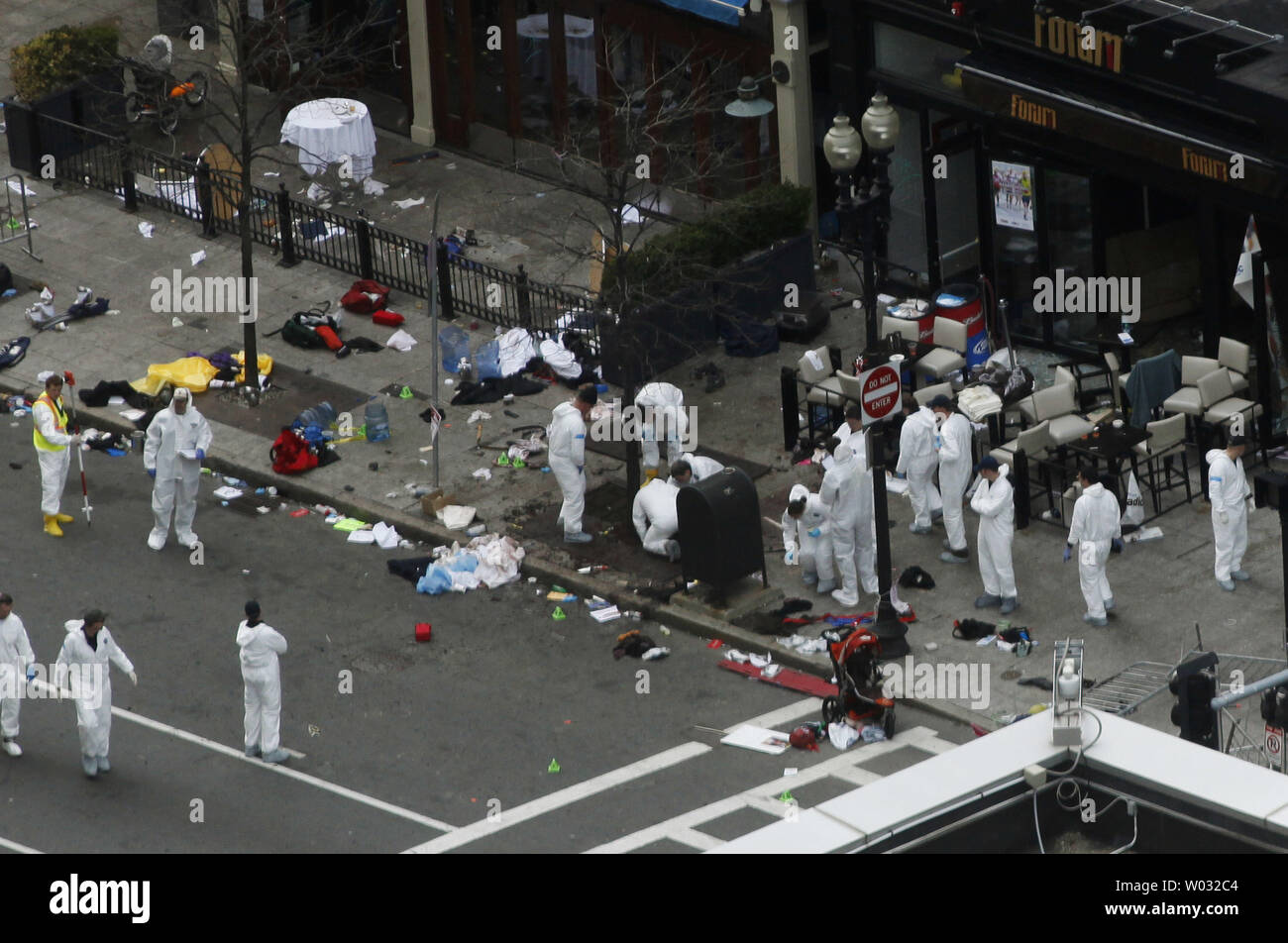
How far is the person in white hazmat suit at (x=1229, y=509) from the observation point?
20.7 metres

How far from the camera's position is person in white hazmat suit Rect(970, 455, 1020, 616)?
20.7 meters

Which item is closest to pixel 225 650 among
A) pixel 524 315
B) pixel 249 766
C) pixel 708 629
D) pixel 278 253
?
pixel 249 766

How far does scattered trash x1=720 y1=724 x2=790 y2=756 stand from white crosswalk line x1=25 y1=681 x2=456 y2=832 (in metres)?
2.59

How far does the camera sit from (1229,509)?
2067 cm

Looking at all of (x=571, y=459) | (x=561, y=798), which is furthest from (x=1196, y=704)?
(x=571, y=459)

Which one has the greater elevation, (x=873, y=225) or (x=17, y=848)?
(x=873, y=225)

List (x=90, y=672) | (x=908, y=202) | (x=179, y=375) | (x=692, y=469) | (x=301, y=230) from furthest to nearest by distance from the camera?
(x=301, y=230) → (x=908, y=202) → (x=179, y=375) → (x=692, y=469) → (x=90, y=672)

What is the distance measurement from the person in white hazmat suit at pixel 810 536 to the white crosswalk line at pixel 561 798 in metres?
2.71

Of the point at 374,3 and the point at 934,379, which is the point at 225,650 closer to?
the point at 934,379

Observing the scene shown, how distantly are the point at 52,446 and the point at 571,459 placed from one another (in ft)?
16.4

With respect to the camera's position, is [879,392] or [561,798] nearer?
[561,798]

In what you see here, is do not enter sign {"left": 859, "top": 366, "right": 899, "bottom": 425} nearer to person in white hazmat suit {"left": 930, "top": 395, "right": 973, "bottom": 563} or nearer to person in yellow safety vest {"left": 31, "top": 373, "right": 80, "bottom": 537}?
person in white hazmat suit {"left": 930, "top": 395, "right": 973, "bottom": 563}

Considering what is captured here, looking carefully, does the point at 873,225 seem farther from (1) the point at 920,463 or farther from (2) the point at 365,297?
(2) the point at 365,297

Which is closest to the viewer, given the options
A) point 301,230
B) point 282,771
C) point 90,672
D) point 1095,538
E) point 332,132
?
point 90,672
